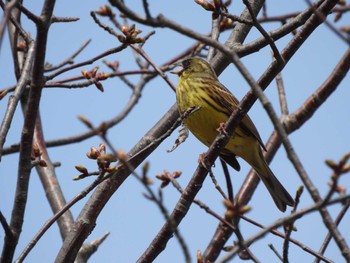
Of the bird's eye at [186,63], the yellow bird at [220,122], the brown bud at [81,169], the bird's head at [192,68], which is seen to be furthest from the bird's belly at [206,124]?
the brown bud at [81,169]

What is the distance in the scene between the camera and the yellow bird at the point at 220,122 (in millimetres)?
5668

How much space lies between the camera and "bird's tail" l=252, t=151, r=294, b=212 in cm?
564

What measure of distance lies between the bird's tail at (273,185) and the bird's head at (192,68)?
104 cm

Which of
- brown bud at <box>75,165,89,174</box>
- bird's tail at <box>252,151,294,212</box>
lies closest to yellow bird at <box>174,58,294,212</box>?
bird's tail at <box>252,151,294,212</box>

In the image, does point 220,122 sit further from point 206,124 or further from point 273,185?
point 273,185

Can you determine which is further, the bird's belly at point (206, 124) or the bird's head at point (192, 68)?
the bird's head at point (192, 68)

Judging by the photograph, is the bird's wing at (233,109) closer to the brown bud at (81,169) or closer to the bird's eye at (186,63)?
the bird's eye at (186,63)

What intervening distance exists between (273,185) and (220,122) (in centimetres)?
75

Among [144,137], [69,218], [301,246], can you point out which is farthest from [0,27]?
[69,218]

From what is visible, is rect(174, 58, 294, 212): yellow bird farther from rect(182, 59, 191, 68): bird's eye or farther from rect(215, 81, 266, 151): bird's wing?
rect(182, 59, 191, 68): bird's eye

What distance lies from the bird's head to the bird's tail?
1.04m

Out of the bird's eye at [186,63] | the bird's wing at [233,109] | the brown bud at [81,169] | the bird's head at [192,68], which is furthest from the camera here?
the bird's eye at [186,63]

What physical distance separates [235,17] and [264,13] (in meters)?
3.03

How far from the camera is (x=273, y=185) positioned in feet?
19.1
